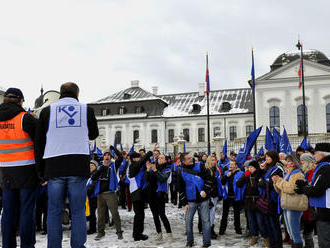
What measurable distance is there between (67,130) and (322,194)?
343 cm

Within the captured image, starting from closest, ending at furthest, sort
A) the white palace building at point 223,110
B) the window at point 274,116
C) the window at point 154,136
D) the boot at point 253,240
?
the boot at point 253,240 → the white palace building at point 223,110 → the window at point 274,116 → the window at point 154,136

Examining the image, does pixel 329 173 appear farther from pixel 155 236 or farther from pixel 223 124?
pixel 223 124

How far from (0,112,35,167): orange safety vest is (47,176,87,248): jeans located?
730mm

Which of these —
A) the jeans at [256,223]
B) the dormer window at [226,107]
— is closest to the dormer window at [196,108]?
the dormer window at [226,107]

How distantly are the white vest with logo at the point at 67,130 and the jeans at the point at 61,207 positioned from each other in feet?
1.04

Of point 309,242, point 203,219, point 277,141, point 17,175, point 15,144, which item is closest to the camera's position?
point 17,175

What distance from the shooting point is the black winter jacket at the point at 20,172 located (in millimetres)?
4480

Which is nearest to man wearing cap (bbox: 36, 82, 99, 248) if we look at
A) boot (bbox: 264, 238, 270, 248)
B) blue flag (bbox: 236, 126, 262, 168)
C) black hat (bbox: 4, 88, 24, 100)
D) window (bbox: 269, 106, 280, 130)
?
black hat (bbox: 4, 88, 24, 100)

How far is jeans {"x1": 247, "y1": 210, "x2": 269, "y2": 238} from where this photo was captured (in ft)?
22.9

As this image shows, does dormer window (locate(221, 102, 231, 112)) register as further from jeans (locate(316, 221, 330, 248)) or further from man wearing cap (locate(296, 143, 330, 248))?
jeans (locate(316, 221, 330, 248))

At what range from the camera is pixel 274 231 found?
21.9ft

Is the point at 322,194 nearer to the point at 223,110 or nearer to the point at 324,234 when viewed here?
the point at 324,234

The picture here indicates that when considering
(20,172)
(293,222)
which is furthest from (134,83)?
(20,172)

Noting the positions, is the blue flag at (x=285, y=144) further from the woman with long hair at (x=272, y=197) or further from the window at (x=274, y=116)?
the window at (x=274, y=116)
